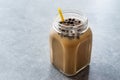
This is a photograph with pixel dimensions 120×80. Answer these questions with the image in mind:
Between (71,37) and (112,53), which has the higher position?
(71,37)

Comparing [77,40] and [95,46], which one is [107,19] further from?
[77,40]

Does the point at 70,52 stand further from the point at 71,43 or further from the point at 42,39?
the point at 42,39

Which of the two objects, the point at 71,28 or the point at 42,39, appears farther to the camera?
the point at 42,39

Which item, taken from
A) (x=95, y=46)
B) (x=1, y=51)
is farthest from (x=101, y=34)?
(x=1, y=51)

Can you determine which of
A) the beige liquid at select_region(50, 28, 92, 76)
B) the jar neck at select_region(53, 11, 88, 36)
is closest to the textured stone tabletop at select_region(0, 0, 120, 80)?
the beige liquid at select_region(50, 28, 92, 76)

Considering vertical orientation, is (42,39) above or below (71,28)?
below

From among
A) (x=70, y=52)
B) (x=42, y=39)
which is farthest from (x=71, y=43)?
(x=42, y=39)
